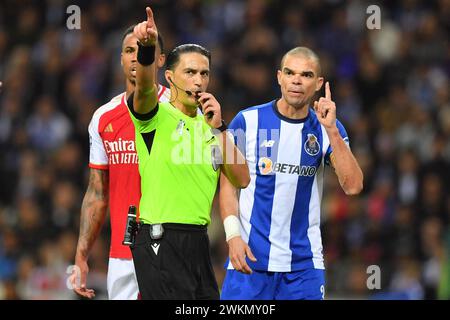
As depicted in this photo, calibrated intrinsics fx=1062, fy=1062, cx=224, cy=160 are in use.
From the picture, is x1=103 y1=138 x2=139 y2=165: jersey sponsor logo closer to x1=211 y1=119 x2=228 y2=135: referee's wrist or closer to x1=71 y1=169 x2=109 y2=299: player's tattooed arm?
x1=71 y1=169 x2=109 y2=299: player's tattooed arm

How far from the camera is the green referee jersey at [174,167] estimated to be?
6.09 m

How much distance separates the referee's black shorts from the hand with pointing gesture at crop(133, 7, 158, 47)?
3.46 feet

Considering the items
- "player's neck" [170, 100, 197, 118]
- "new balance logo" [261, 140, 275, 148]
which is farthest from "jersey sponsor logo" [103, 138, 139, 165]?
"player's neck" [170, 100, 197, 118]

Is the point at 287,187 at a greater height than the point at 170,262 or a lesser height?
greater

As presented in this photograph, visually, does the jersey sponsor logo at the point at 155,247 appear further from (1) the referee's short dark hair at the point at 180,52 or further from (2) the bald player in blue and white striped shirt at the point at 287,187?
(1) the referee's short dark hair at the point at 180,52

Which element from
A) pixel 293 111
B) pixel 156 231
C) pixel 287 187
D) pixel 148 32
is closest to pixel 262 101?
pixel 293 111

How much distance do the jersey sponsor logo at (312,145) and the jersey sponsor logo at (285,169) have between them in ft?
0.34

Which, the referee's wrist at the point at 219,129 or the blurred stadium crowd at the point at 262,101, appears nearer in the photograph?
the referee's wrist at the point at 219,129

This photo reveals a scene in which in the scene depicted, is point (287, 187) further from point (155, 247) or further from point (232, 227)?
point (155, 247)

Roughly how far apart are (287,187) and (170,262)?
1.36m

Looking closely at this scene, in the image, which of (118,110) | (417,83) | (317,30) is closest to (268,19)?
(317,30)

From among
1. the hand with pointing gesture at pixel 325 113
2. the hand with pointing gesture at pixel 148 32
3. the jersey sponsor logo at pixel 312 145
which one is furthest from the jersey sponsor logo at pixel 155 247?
the jersey sponsor logo at pixel 312 145

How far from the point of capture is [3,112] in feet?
45.2

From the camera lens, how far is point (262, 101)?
13.0m
